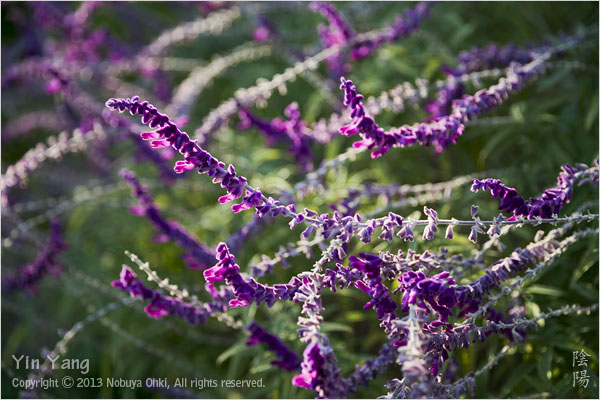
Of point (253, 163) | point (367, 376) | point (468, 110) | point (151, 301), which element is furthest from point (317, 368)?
point (253, 163)

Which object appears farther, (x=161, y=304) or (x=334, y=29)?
(x=334, y=29)

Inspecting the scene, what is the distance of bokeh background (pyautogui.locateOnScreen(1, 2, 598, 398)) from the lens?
1.50 m

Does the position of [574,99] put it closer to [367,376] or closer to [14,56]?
[367,376]

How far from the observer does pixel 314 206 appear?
5.59 ft

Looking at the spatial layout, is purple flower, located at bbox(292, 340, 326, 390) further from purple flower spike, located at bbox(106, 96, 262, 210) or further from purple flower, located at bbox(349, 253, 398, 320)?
purple flower spike, located at bbox(106, 96, 262, 210)

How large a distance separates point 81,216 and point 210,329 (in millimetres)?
801

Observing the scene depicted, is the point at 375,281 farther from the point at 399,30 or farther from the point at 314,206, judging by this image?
the point at 399,30

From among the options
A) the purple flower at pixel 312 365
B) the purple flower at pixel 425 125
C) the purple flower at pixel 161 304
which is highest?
the purple flower at pixel 425 125

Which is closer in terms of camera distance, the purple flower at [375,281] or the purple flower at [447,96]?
the purple flower at [375,281]

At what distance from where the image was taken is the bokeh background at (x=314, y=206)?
1.50 metres

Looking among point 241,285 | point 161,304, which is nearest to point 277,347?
point 161,304

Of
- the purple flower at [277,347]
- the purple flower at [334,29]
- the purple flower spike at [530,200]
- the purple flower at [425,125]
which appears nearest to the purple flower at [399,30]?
the purple flower at [334,29]

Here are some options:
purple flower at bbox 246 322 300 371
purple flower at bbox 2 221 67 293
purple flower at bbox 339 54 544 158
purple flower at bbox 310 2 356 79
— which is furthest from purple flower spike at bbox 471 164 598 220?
purple flower at bbox 2 221 67 293

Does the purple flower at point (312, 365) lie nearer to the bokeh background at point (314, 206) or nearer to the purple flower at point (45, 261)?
the bokeh background at point (314, 206)
